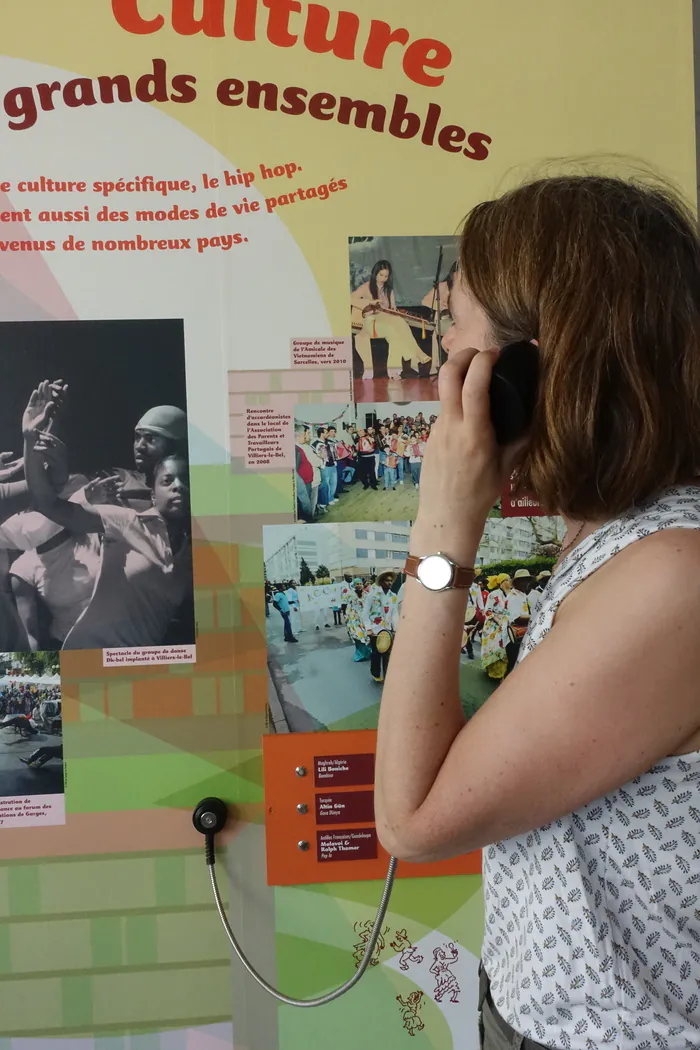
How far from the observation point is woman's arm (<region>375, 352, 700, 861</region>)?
0.65 m

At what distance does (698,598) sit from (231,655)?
911 mm

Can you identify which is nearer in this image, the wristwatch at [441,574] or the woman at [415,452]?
the wristwatch at [441,574]

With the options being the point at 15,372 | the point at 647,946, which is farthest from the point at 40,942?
the point at 647,946

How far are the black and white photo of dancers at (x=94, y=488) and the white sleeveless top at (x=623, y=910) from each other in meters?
0.81

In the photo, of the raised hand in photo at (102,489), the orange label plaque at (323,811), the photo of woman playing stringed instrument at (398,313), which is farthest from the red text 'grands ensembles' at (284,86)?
the orange label plaque at (323,811)

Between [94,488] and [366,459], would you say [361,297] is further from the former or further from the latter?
[94,488]

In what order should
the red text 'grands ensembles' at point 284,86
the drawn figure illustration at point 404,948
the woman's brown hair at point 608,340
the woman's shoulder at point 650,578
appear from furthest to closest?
the drawn figure illustration at point 404,948 → the red text 'grands ensembles' at point 284,86 → the woman's brown hair at point 608,340 → the woman's shoulder at point 650,578

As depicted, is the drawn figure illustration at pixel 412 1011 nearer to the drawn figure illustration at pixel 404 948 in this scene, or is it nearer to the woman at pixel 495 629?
the drawn figure illustration at pixel 404 948

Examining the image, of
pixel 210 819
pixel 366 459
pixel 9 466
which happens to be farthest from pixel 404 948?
pixel 9 466

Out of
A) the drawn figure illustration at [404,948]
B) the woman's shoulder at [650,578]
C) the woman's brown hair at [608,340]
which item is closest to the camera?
the woman's shoulder at [650,578]

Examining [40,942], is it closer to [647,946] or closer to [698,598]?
[647,946]

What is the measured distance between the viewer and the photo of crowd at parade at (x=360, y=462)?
140cm

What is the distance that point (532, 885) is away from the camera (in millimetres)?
781

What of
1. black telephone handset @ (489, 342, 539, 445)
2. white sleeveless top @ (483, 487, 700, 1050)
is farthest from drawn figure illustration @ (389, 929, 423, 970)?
black telephone handset @ (489, 342, 539, 445)
